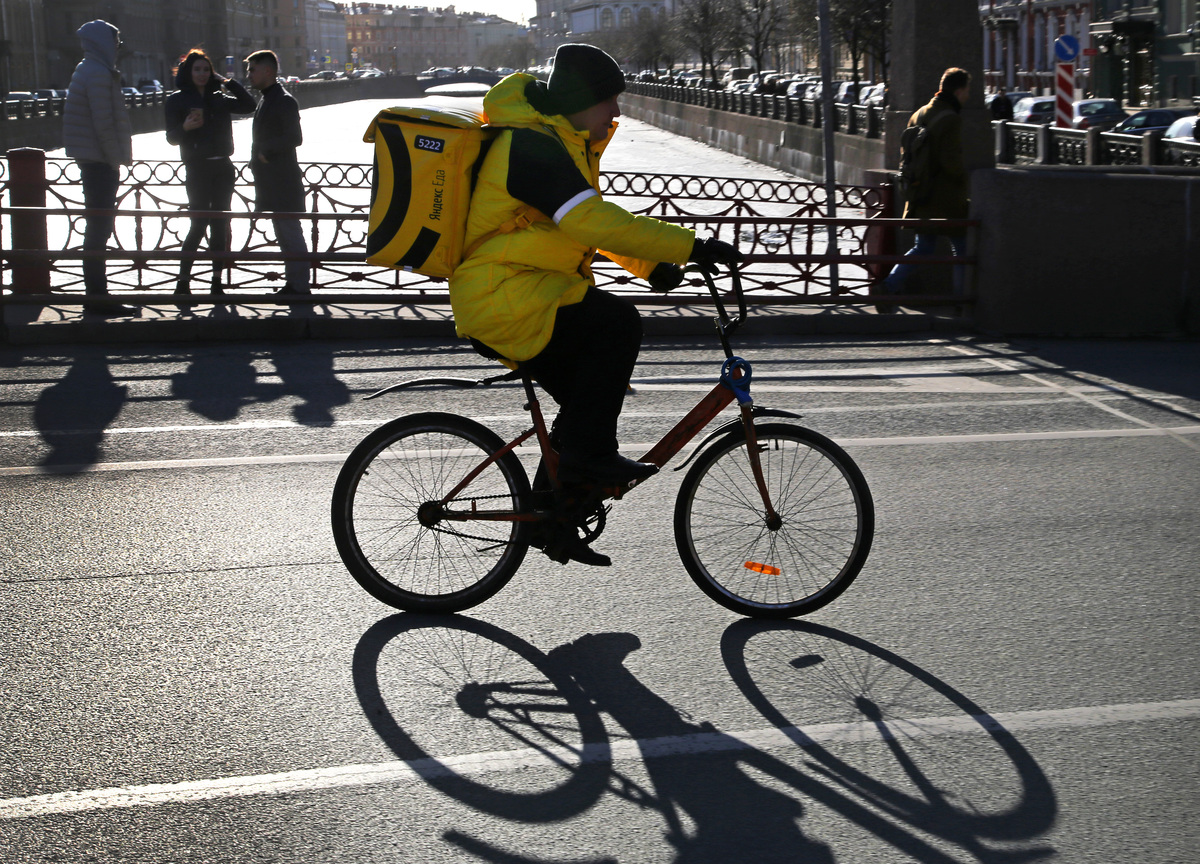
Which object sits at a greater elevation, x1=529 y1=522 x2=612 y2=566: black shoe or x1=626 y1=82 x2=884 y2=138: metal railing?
x1=626 y1=82 x2=884 y2=138: metal railing

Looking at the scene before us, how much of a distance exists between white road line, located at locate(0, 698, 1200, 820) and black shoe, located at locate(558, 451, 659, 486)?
100cm

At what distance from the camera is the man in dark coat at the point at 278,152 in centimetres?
1131

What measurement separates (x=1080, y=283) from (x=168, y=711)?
8.21 metres

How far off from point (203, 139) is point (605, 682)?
8510mm

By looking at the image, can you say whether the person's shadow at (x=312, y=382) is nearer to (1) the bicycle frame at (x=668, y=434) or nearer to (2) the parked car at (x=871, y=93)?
(1) the bicycle frame at (x=668, y=434)

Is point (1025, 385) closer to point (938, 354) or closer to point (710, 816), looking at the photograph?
point (938, 354)

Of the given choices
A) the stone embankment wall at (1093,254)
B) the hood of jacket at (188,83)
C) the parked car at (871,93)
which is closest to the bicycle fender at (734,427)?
the stone embankment wall at (1093,254)

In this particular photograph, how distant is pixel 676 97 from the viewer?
63.1 metres

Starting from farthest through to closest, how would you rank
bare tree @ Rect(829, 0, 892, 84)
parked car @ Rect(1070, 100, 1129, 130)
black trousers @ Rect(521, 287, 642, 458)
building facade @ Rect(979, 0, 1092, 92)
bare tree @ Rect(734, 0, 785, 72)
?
bare tree @ Rect(734, 0, 785, 72) < building facade @ Rect(979, 0, 1092, 92) < bare tree @ Rect(829, 0, 892, 84) < parked car @ Rect(1070, 100, 1129, 130) < black trousers @ Rect(521, 287, 642, 458)

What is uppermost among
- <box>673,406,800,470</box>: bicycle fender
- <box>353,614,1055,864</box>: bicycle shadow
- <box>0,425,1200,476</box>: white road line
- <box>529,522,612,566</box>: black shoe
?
<box>673,406,800,470</box>: bicycle fender

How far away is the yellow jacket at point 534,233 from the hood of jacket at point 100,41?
24.7 ft

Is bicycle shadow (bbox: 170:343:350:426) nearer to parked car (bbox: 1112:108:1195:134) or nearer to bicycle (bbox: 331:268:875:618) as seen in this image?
bicycle (bbox: 331:268:875:618)

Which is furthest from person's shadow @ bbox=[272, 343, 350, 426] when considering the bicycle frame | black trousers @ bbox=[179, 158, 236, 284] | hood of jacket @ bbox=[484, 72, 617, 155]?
hood of jacket @ bbox=[484, 72, 617, 155]

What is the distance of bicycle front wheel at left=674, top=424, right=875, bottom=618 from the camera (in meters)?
4.64
